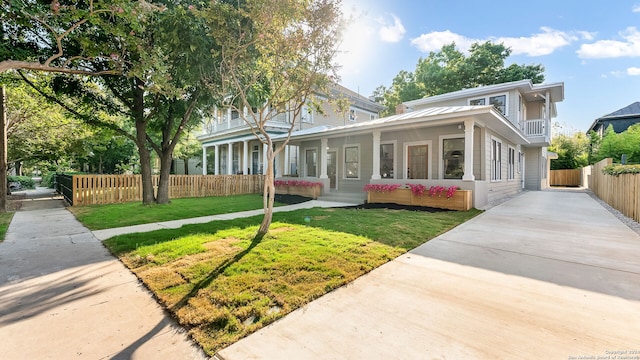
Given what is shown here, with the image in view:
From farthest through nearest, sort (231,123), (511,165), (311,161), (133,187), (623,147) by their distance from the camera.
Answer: (231,123)
(623,147)
(311,161)
(511,165)
(133,187)

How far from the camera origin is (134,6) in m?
5.45

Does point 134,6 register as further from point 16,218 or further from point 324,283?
point 16,218

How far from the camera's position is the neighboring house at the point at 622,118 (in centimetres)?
2831

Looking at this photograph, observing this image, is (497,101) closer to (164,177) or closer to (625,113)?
(164,177)

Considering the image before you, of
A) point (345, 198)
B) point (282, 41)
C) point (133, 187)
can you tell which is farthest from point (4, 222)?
point (345, 198)

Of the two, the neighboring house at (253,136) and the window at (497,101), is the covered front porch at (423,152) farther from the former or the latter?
the neighboring house at (253,136)

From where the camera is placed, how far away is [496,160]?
457 inches

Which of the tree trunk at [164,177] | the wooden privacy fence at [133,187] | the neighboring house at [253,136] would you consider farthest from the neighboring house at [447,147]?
the tree trunk at [164,177]

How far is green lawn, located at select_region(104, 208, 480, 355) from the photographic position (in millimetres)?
2551

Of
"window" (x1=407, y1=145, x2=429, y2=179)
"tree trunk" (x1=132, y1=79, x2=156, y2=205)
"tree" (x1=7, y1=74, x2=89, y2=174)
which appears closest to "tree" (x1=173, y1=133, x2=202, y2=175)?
"tree" (x1=7, y1=74, x2=89, y2=174)

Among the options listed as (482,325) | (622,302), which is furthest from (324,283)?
(622,302)

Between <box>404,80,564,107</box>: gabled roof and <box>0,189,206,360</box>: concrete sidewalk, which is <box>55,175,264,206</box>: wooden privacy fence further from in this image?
<box>404,80,564,107</box>: gabled roof

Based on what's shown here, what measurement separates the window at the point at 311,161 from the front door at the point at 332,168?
2.79 ft

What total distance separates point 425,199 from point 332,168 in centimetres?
604
